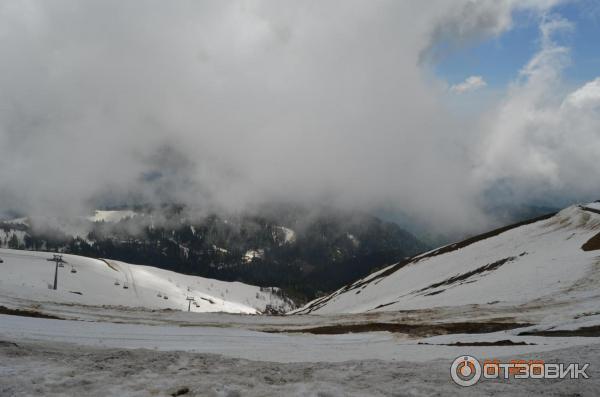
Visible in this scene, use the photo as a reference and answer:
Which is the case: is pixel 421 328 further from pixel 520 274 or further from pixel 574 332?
pixel 520 274

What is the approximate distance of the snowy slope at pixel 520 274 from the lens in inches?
1291

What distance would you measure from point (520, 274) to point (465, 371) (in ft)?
121

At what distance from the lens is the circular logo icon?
10539 millimetres

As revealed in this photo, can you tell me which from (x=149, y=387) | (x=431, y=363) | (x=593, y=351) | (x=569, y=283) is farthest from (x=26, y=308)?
(x=569, y=283)

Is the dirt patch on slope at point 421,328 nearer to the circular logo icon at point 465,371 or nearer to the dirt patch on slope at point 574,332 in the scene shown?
the dirt patch on slope at point 574,332

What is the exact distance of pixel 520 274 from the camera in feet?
141

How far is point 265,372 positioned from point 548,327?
58.8 feet

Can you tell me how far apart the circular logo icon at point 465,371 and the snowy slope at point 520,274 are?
45.2ft

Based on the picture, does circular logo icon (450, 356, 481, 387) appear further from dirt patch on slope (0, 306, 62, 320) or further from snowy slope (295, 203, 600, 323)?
dirt patch on slope (0, 306, 62, 320)

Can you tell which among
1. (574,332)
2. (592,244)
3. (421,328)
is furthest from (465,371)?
(592,244)

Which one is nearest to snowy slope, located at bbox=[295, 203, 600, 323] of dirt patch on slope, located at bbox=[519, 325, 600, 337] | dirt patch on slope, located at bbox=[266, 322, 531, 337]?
dirt patch on slope, located at bbox=[519, 325, 600, 337]

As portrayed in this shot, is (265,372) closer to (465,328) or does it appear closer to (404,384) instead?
(404,384)

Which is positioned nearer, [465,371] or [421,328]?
[465,371]

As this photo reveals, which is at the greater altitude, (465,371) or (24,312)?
(465,371)
